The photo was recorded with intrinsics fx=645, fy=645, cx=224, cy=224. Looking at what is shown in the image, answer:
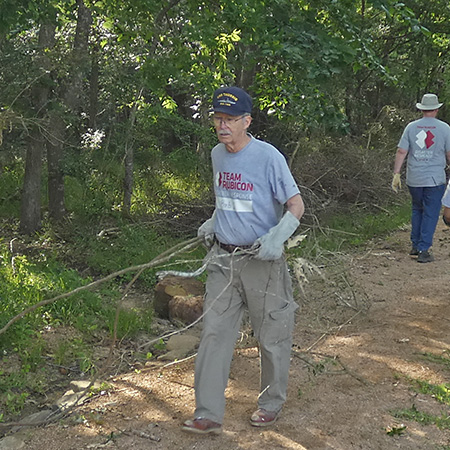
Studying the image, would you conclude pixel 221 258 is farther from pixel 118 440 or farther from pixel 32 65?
pixel 32 65

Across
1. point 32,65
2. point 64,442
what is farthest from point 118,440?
point 32,65

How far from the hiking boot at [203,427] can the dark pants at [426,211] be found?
4923mm

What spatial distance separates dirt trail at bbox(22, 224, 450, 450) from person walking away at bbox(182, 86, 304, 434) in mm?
254

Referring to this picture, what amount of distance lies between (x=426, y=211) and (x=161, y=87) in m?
3.63

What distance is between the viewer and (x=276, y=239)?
3.56m

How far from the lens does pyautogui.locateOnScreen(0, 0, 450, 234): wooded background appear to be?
6848 mm

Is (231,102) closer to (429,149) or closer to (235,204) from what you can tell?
(235,204)

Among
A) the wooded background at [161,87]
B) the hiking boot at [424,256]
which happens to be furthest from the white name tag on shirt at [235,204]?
the hiking boot at [424,256]

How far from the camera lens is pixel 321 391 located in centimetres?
446

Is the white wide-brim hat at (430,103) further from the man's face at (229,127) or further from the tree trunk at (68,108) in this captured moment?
the man's face at (229,127)

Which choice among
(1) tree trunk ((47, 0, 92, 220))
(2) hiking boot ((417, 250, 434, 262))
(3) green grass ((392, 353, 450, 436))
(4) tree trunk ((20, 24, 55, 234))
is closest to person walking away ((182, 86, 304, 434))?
(3) green grass ((392, 353, 450, 436))

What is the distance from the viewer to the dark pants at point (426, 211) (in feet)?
25.4

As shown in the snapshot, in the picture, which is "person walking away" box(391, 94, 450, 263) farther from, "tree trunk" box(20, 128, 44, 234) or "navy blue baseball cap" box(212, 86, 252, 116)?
"tree trunk" box(20, 128, 44, 234)

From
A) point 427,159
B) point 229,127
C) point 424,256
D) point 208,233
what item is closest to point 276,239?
point 208,233
